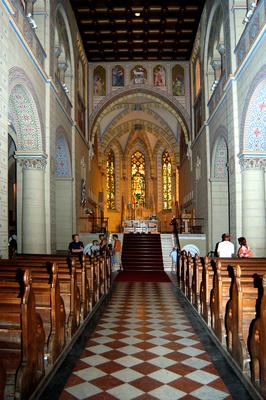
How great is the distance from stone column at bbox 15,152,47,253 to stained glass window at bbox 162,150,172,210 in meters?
24.1

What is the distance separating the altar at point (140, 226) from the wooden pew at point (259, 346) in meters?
23.3

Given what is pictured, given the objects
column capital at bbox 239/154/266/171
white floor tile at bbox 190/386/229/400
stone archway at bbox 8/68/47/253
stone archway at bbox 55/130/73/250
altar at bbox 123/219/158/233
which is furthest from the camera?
altar at bbox 123/219/158/233

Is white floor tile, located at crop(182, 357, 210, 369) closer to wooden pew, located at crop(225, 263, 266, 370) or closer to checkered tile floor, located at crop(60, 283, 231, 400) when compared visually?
checkered tile floor, located at crop(60, 283, 231, 400)

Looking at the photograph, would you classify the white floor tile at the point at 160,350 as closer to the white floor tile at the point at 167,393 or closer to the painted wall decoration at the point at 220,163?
the white floor tile at the point at 167,393

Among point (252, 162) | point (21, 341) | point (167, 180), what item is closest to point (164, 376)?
point (21, 341)

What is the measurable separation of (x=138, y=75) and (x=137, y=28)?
12.9 ft

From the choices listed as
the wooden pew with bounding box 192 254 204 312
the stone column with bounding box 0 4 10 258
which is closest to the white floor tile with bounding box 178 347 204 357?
the wooden pew with bounding box 192 254 204 312

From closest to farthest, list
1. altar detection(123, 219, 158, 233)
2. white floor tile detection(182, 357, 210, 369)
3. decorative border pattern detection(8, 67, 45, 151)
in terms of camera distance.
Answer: white floor tile detection(182, 357, 210, 369) < decorative border pattern detection(8, 67, 45, 151) < altar detection(123, 219, 158, 233)

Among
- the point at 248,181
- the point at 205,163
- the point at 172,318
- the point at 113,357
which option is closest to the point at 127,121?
the point at 205,163

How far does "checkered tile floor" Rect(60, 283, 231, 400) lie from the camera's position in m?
4.03

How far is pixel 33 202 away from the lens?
1220 cm

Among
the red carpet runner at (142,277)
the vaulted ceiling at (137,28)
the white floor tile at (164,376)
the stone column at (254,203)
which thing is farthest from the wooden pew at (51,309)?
the vaulted ceiling at (137,28)

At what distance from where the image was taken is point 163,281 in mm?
13742

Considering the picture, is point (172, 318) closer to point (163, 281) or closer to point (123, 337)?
point (123, 337)
